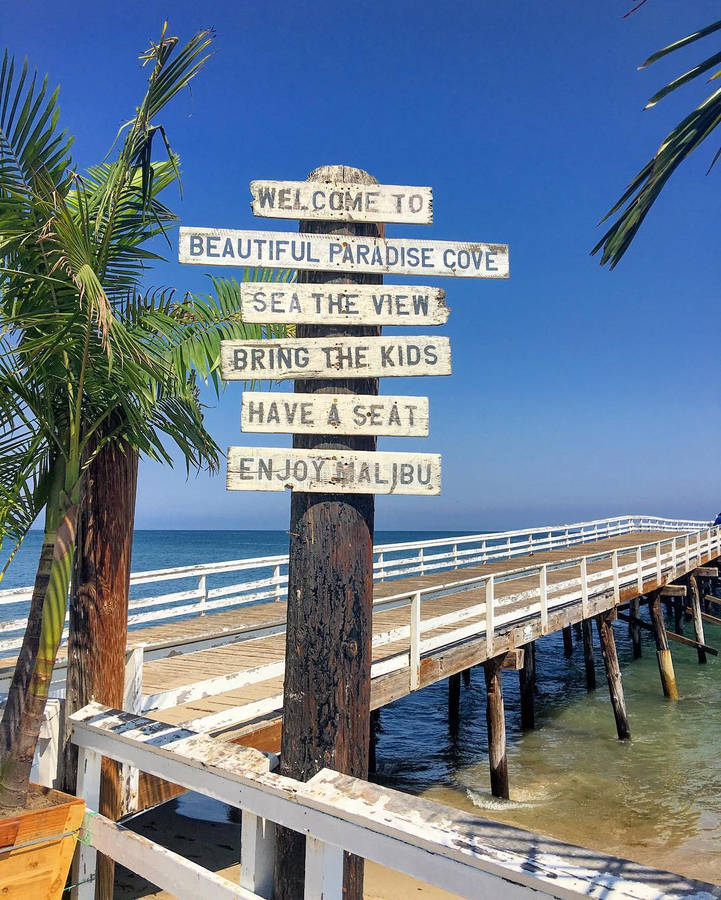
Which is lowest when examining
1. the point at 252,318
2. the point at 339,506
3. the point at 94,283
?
the point at 339,506

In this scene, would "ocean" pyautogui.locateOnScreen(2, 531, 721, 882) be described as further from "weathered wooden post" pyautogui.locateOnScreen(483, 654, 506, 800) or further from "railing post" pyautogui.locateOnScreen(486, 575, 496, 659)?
"railing post" pyautogui.locateOnScreen(486, 575, 496, 659)

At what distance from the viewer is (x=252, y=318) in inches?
122

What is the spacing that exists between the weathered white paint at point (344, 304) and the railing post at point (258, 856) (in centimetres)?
188

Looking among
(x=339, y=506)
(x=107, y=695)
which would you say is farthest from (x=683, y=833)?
(x=339, y=506)

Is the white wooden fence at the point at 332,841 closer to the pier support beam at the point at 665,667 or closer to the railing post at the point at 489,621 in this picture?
the railing post at the point at 489,621

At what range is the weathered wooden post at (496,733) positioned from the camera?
10.3 meters

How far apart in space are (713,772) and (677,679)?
28.4 feet

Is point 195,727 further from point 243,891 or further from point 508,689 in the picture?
point 508,689

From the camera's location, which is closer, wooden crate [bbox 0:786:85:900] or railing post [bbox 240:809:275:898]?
railing post [bbox 240:809:275:898]

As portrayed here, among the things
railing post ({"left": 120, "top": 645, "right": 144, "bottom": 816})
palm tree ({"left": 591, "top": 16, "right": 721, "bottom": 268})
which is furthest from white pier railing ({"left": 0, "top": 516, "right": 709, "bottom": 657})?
palm tree ({"left": 591, "top": 16, "right": 721, "bottom": 268})

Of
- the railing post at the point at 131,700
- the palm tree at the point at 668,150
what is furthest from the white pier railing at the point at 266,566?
the palm tree at the point at 668,150

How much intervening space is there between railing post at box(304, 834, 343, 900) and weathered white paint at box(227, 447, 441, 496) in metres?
1.24

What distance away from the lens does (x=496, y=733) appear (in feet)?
35.0

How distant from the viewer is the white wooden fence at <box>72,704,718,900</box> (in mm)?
1744
